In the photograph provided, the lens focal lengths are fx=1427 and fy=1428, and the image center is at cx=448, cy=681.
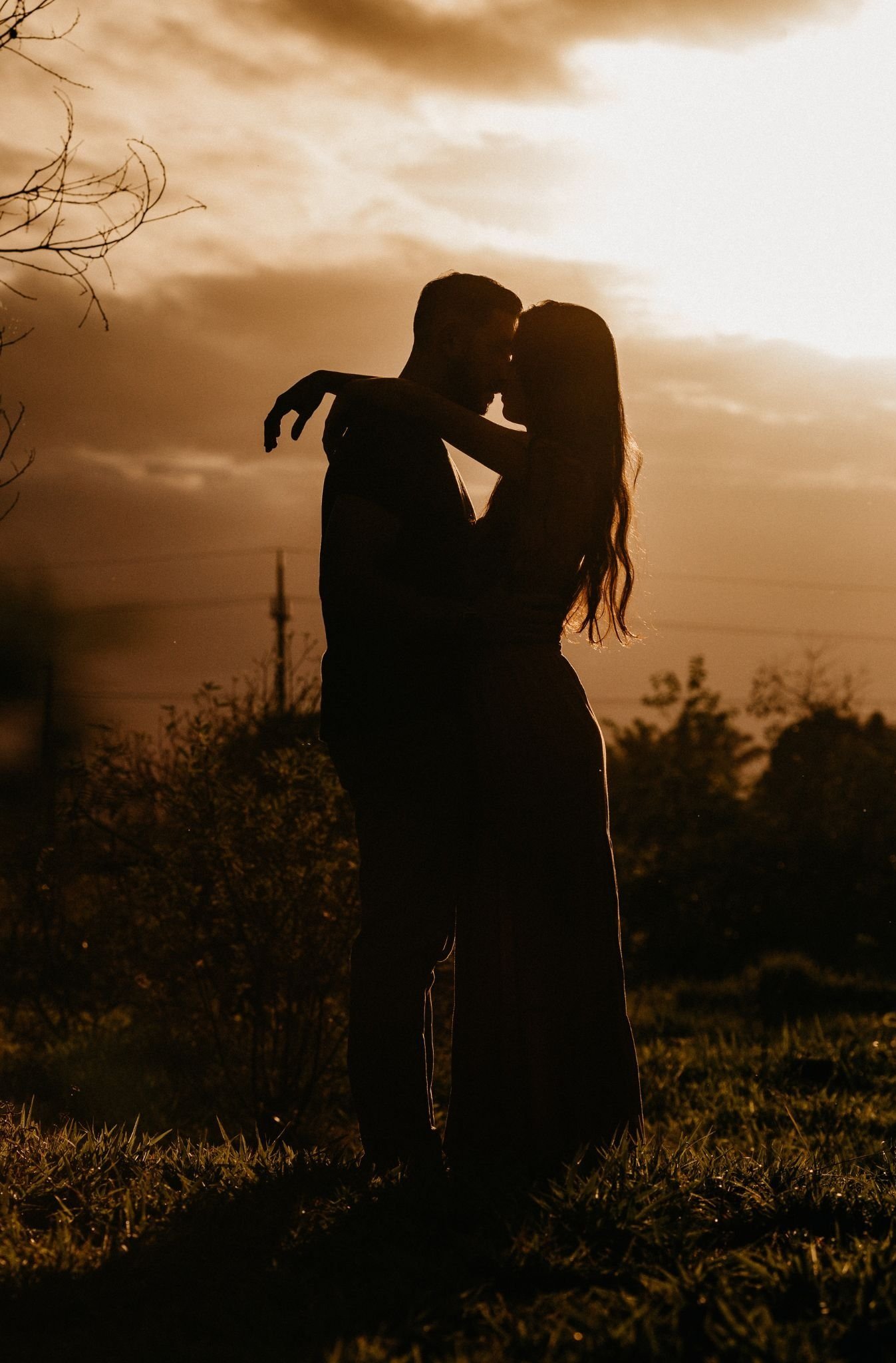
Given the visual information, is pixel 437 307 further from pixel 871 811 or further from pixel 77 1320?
pixel 871 811

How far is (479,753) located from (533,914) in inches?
21.3

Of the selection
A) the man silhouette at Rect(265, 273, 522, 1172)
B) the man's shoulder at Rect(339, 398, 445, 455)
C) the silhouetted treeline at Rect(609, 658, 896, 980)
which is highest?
the man's shoulder at Rect(339, 398, 445, 455)

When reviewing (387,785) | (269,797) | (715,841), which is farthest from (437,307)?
(715,841)

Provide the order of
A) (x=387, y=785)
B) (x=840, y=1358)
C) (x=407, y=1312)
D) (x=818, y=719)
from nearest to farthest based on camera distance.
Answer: (x=840, y=1358) → (x=407, y=1312) → (x=387, y=785) → (x=818, y=719)

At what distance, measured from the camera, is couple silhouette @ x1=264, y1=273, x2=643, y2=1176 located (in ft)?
14.5

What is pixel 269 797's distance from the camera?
895cm

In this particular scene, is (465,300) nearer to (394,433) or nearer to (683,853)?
(394,433)

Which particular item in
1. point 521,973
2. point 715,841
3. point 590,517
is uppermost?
point 590,517

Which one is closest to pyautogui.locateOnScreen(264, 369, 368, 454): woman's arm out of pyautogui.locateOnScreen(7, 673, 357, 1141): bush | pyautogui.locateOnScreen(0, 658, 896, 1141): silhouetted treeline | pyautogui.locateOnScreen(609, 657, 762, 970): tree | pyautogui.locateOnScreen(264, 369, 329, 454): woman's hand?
pyautogui.locateOnScreen(264, 369, 329, 454): woman's hand

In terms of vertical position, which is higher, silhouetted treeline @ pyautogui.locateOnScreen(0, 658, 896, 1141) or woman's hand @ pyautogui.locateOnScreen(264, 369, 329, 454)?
woman's hand @ pyautogui.locateOnScreen(264, 369, 329, 454)

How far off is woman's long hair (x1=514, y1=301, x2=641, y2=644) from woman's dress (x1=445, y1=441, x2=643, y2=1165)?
0.43 ft

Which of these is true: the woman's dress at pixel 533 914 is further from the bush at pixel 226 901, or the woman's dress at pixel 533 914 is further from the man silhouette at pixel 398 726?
the bush at pixel 226 901

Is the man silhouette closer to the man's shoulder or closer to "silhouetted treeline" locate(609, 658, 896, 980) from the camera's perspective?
→ the man's shoulder

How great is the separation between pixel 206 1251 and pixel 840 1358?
1.59 meters
